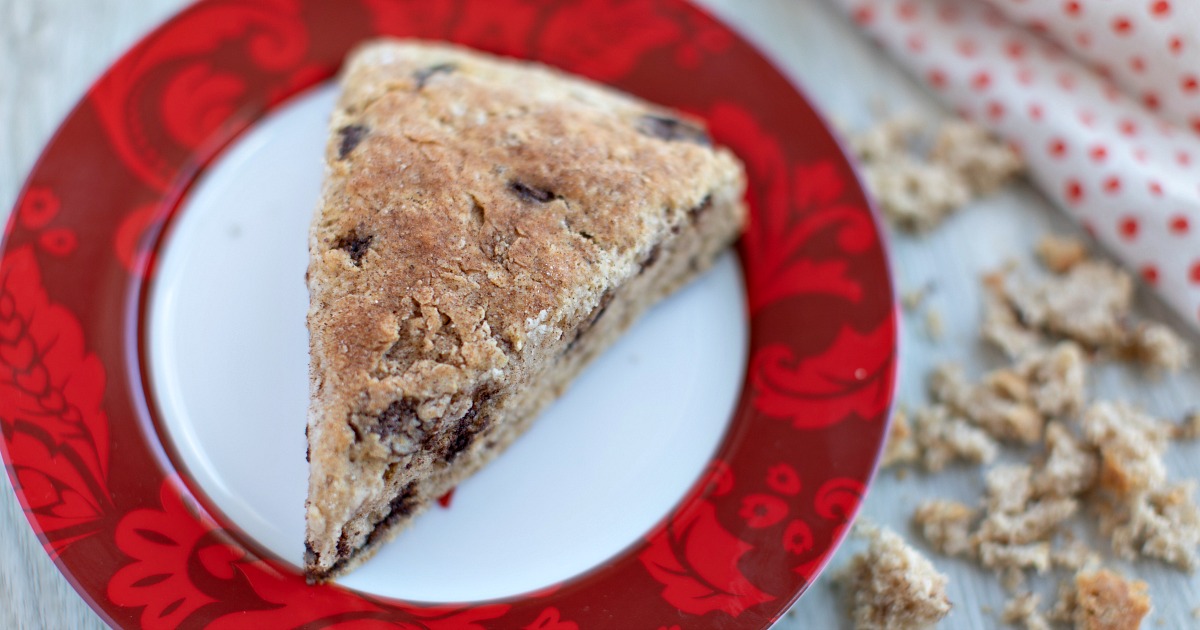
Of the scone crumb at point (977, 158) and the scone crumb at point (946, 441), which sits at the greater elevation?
the scone crumb at point (977, 158)

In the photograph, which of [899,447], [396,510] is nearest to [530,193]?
[396,510]

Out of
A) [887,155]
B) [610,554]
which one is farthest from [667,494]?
[887,155]

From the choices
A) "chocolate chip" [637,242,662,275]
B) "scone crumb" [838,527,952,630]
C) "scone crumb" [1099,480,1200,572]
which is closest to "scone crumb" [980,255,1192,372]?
"scone crumb" [1099,480,1200,572]

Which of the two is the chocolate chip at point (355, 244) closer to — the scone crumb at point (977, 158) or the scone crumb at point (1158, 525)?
the scone crumb at point (977, 158)

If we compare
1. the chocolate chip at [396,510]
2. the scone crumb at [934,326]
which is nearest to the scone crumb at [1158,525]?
the scone crumb at [934,326]

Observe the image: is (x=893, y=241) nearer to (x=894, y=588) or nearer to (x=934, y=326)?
(x=934, y=326)

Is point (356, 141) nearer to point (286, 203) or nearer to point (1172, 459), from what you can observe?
point (286, 203)
